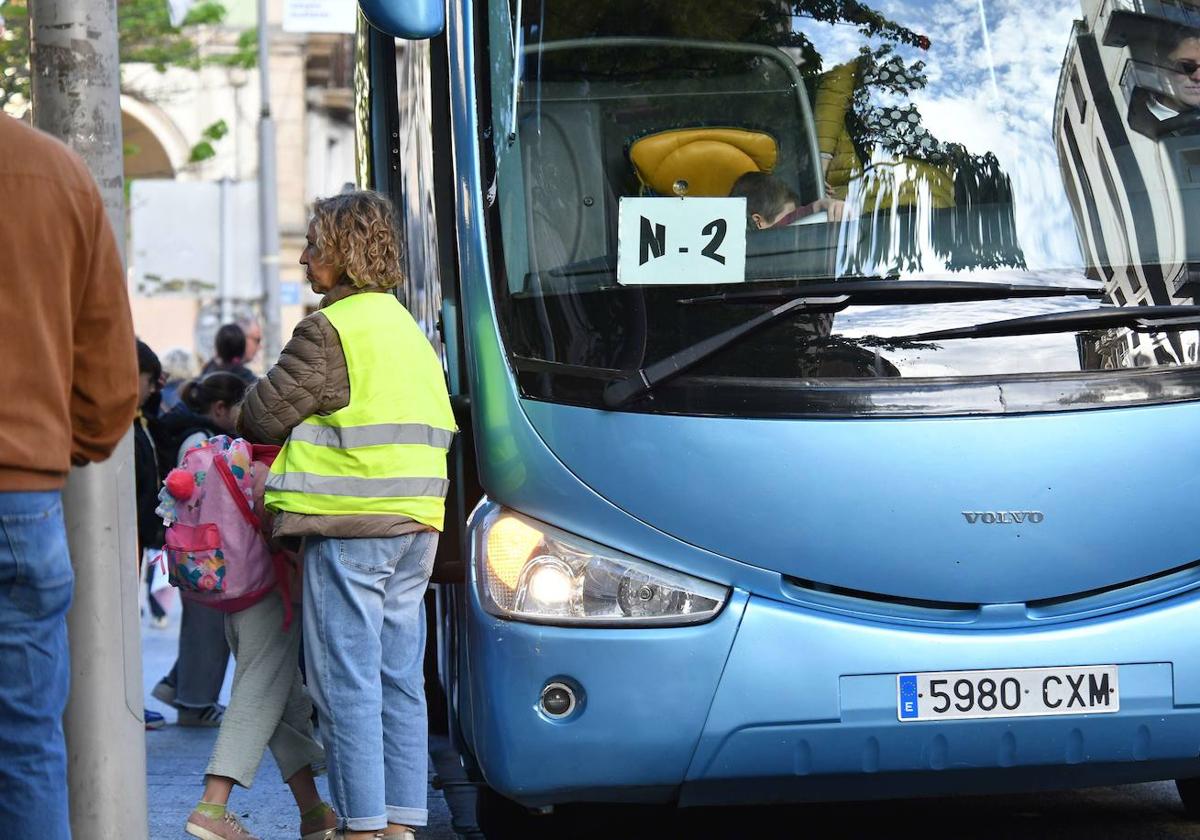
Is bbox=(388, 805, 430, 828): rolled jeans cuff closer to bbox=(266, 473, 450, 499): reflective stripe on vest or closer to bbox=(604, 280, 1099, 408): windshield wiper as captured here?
bbox=(266, 473, 450, 499): reflective stripe on vest

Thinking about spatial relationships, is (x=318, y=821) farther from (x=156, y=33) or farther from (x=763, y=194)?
(x=156, y=33)

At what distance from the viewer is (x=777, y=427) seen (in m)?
4.12

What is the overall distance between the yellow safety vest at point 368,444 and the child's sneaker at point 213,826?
0.87 metres

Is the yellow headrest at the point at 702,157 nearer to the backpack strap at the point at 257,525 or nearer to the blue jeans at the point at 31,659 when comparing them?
the backpack strap at the point at 257,525

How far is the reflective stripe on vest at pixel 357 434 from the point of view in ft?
15.1

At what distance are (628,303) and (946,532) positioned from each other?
884mm

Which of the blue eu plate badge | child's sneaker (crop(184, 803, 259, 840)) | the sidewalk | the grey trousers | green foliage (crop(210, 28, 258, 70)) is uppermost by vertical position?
green foliage (crop(210, 28, 258, 70))

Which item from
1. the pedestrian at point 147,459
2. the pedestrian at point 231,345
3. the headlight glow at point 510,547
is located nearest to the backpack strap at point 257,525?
the headlight glow at point 510,547

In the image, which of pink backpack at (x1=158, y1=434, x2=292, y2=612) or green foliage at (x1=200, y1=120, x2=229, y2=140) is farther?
green foliage at (x1=200, y1=120, x2=229, y2=140)

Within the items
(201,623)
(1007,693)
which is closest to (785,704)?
(1007,693)

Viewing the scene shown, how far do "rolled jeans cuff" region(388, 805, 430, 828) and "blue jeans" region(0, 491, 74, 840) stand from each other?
1.62m

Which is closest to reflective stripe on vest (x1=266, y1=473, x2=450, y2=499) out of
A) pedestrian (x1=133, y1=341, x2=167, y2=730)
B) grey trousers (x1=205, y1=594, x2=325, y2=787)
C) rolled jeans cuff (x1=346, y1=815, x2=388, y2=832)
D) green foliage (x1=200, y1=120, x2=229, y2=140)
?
grey trousers (x1=205, y1=594, x2=325, y2=787)

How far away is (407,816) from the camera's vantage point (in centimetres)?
484

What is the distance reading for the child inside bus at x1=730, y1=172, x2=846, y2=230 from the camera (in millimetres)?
4465
